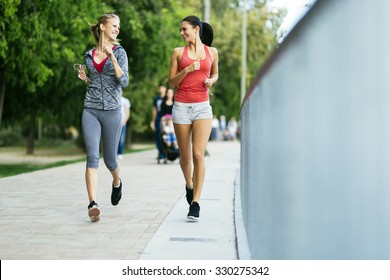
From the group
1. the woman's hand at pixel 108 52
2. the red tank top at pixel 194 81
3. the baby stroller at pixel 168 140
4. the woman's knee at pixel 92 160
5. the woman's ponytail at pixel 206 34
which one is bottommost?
the baby stroller at pixel 168 140

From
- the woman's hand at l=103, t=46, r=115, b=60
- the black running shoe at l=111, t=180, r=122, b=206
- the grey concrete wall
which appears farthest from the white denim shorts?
the grey concrete wall

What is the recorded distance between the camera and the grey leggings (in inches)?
272

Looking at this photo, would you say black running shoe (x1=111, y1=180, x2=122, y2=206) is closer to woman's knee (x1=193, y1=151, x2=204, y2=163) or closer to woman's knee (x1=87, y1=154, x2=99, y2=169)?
woman's knee (x1=87, y1=154, x2=99, y2=169)

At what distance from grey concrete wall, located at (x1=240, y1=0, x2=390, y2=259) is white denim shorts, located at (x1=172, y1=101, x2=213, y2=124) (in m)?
3.54

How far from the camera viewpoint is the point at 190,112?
22.4 feet

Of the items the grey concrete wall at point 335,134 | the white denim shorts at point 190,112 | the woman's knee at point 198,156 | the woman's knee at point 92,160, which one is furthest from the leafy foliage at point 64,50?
the grey concrete wall at point 335,134

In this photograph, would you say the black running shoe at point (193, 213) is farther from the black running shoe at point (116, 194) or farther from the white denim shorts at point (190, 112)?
the black running shoe at point (116, 194)

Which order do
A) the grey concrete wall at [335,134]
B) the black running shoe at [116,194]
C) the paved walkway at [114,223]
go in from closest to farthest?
the grey concrete wall at [335,134]
the paved walkway at [114,223]
the black running shoe at [116,194]

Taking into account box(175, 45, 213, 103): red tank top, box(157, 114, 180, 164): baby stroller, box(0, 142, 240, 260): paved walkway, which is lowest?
box(157, 114, 180, 164): baby stroller

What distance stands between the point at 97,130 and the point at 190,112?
91 cm

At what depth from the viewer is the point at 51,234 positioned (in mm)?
6047

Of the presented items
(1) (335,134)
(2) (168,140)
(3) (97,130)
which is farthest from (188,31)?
(2) (168,140)

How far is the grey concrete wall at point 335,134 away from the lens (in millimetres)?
1678
